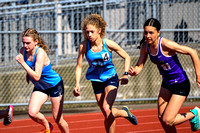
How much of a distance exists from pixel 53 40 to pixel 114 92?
5.35 m

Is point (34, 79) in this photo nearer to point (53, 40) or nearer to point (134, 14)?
point (53, 40)

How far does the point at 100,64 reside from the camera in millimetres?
6379

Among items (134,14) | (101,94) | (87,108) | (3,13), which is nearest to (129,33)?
(134,14)

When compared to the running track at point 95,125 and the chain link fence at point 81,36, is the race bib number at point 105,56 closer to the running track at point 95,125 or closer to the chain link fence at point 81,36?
the running track at point 95,125

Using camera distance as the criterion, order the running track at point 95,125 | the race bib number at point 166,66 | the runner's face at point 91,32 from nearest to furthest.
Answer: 1. the race bib number at point 166,66
2. the runner's face at point 91,32
3. the running track at point 95,125

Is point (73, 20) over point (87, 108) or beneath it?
over

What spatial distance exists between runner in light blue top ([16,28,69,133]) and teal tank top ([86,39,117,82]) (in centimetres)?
61

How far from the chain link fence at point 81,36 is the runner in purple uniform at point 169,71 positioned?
501 cm

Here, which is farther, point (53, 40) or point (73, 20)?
point (73, 20)

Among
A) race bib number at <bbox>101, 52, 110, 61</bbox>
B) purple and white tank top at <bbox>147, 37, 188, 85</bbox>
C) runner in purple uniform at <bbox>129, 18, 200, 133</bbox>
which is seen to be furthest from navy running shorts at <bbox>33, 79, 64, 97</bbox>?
purple and white tank top at <bbox>147, 37, 188, 85</bbox>

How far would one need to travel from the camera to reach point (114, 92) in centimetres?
636

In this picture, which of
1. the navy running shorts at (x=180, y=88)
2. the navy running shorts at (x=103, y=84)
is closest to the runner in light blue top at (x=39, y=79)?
the navy running shorts at (x=103, y=84)

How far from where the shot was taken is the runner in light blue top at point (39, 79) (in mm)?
6094

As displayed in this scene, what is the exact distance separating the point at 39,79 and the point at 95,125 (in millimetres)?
2771
